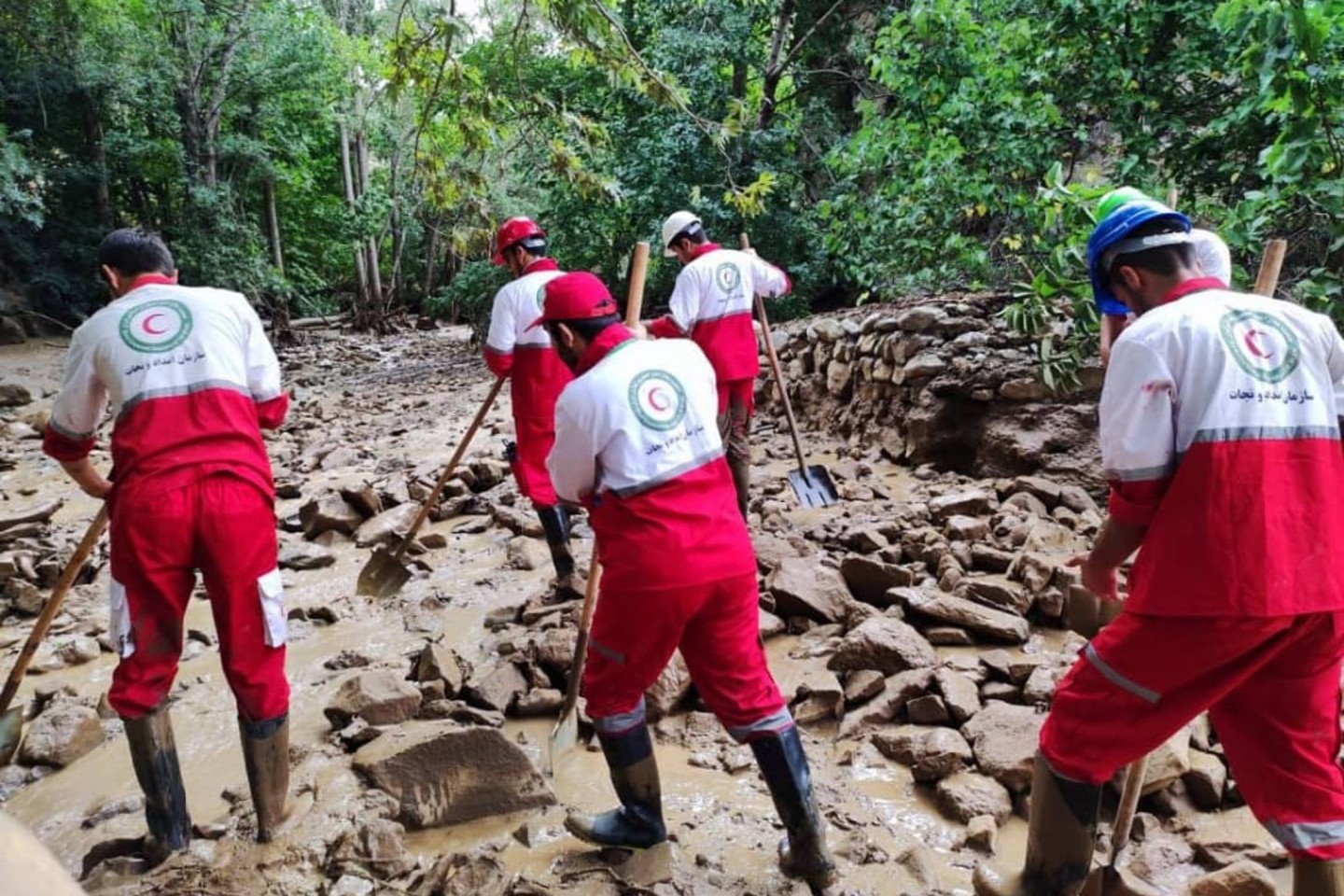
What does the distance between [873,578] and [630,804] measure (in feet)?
6.72

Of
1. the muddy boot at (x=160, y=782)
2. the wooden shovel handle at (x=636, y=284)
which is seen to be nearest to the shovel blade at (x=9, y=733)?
the muddy boot at (x=160, y=782)

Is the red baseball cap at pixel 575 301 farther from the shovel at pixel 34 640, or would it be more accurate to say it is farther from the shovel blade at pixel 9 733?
the shovel blade at pixel 9 733

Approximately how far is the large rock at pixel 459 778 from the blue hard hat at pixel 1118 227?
2.34m

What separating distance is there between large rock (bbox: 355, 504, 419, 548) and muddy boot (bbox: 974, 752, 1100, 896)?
177 inches

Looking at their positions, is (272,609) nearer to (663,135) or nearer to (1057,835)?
(1057,835)

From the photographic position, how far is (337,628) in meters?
4.55

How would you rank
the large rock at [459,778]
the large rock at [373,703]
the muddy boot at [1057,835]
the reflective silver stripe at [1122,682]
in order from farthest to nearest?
the large rock at [373,703], the large rock at [459,778], the muddy boot at [1057,835], the reflective silver stripe at [1122,682]

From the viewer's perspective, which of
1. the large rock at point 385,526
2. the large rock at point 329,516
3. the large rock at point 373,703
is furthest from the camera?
the large rock at point 329,516

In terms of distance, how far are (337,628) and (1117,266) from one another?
416 centimetres

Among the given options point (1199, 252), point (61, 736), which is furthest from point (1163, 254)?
point (61, 736)

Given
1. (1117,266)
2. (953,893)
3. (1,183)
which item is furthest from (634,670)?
(1,183)

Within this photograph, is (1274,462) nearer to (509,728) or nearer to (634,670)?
(634,670)

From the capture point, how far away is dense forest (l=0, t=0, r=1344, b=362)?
14.2 feet

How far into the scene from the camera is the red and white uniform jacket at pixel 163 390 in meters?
2.48
